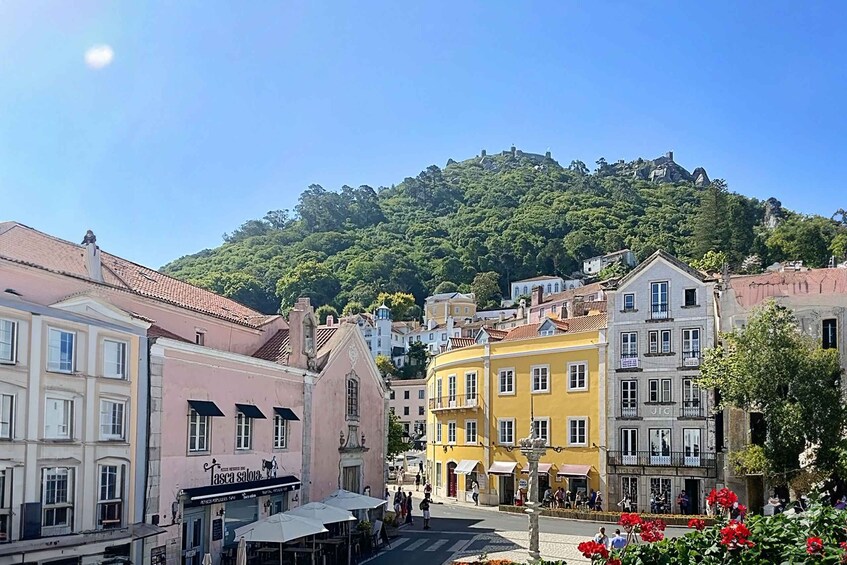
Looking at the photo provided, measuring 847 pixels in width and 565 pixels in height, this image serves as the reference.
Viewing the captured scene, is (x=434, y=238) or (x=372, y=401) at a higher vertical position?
(x=434, y=238)

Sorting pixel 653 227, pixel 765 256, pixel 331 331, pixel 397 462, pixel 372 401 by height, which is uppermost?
pixel 653 227

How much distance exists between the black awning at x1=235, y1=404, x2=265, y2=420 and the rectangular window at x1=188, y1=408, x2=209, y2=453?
1.76 metres

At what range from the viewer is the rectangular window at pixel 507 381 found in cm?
4840

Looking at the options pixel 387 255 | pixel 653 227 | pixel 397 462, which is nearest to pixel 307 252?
pixel 387 255

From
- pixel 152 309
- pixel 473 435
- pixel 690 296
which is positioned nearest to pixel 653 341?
pixel 690 296

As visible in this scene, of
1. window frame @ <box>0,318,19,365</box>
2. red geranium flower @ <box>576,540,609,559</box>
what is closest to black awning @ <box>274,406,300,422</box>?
window frame @ <box>0,318,19,365</box>

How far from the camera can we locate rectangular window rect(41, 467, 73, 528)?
20656mm

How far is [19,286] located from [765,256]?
314 feet

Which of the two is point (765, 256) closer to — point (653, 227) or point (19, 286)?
point (653, 227)

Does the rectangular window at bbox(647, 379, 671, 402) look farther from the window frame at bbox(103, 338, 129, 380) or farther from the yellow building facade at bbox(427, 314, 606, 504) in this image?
the window frame at bbox(103, 338, 129, 380)

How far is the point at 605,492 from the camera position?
4356 centimetres

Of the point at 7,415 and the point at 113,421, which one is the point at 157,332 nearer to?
the point at 113,421

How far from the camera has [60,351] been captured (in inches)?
842

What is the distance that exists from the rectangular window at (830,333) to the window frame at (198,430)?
27.3 m
